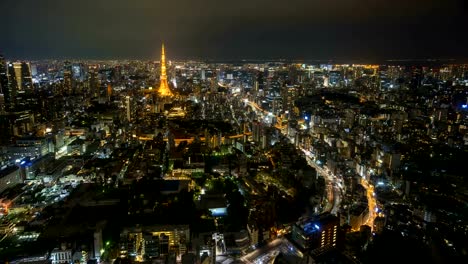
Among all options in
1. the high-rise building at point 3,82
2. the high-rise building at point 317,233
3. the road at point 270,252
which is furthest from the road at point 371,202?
the high-rise building at point 3,82

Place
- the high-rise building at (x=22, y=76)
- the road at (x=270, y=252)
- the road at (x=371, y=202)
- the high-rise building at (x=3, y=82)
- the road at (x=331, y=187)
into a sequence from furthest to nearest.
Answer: the high-rise building at (x=22, y=76) → the high-rise building at (x=3, y=82) → the road at (x=331, y=187) → the road at (x=371, y=202) → the road at (x=270, y=252)

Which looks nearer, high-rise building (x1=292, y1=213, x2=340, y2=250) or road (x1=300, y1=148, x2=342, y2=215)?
high-rise building (x1=292, y1=213, x2=340, y2=250)

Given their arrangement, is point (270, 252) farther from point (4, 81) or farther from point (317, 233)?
point (4, 81)

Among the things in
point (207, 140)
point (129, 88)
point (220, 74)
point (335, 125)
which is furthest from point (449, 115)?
point (220, 74)

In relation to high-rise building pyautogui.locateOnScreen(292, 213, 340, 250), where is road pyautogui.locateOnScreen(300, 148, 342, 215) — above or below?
below

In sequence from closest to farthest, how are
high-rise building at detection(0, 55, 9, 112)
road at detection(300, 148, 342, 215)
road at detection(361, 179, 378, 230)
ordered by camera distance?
road at detection(361, 179, 378, 230) → road at detection(300, 148, 342, 215) → high-rise building at detection(0, 55, 9, 112)

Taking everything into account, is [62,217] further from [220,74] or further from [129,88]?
[220,74]

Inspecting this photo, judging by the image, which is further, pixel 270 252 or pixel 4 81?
pixel 4 81

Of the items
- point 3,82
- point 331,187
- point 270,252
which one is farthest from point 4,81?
point 270,252

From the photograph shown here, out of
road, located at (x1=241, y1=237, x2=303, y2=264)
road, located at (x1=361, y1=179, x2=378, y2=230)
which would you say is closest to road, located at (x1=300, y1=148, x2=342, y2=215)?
road, located at (x1=361, y1=179, x2=378, y2=230)

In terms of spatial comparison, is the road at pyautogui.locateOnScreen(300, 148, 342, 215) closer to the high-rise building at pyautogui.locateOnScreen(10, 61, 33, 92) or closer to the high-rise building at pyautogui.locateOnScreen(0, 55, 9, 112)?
the high-rise building at pyautogui.locateOnScreen(0, 55, 9, 112)

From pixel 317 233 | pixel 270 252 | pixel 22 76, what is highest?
pixel 22 76

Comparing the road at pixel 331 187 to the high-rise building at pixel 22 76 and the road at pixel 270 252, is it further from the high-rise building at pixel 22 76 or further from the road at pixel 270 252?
the high-rise building at pixel 22 76
